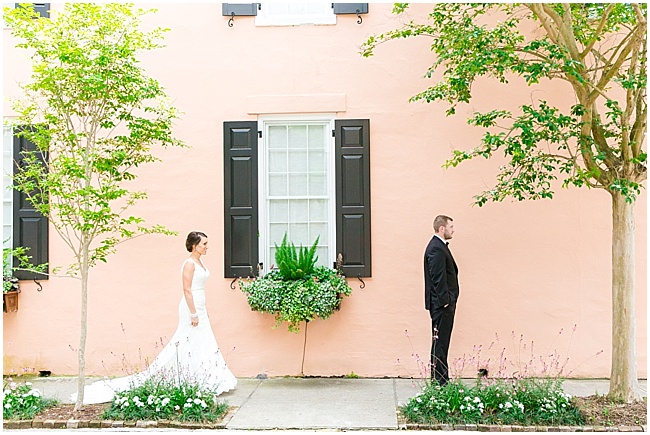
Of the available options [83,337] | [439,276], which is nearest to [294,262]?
[439,276]

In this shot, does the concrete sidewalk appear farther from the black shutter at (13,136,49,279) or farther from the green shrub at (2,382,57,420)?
the black shutter at (13,136,49,279)

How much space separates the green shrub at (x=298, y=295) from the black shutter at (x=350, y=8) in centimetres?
299

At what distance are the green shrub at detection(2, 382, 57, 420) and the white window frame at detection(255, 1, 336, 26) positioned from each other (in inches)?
185

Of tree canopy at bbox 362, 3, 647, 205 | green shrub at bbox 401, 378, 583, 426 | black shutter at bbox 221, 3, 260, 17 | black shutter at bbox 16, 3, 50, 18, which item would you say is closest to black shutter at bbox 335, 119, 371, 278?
tree canopy at bbox 362, 3, 647, 205

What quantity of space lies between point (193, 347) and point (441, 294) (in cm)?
259

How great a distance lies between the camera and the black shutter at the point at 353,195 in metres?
8.22

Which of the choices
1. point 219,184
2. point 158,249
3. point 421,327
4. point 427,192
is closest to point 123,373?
point 158,249

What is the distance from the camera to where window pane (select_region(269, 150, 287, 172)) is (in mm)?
8469

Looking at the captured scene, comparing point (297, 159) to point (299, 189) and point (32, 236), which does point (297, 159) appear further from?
point (32, 236)

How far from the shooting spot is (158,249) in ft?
27.7

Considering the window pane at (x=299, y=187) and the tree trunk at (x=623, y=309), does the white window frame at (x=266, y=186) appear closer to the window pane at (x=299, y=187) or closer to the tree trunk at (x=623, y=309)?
the window pane at (x=299, y=187)

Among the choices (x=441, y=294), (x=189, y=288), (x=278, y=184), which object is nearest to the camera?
(x=441, y=294)

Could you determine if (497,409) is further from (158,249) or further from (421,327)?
(158,249)

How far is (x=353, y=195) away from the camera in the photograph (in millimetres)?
8258
